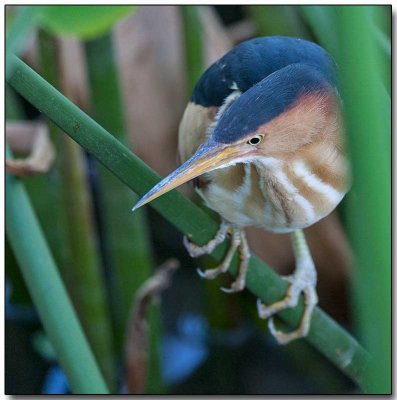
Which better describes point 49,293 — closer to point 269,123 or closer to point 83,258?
point 269,123

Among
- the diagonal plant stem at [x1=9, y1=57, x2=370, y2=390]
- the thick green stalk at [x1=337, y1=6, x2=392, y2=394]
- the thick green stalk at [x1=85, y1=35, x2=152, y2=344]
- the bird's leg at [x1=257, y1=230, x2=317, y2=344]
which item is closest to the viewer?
the thick green stalk at [x1=337, y1=6, x2=392, y2=394]

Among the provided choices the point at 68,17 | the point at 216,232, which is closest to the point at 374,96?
the point at 68,17

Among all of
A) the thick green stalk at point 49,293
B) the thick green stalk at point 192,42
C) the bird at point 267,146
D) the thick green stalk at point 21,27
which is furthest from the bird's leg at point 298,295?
the thick green stalk at point 21,27

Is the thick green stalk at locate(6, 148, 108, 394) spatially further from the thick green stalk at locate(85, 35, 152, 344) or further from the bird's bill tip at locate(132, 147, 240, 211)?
the thick green stalk at locate(85, 35, 152, 344)

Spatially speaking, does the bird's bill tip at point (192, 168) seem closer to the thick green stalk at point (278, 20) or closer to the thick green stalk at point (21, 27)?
the thick green stalk at point (21, 27)

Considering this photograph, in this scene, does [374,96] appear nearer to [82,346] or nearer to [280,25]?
[82,346]

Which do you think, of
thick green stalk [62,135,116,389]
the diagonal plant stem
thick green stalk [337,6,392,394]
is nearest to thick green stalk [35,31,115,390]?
thick green stalk [62,135,116,389]
